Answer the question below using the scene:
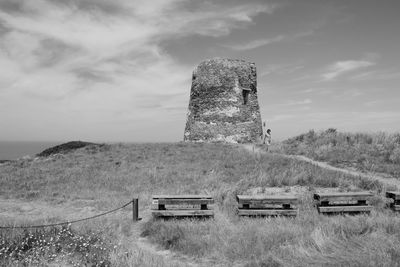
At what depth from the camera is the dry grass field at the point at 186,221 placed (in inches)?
254

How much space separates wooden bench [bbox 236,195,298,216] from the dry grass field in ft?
1.24

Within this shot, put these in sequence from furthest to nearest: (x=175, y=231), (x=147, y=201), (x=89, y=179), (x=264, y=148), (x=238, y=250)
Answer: (x=264, y=148), (x=89, y=179), (x=147, y=201), (x=175, y=231), (x=238, y=250)

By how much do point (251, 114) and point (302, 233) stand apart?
19397 mm

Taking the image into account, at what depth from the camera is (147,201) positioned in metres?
11.4

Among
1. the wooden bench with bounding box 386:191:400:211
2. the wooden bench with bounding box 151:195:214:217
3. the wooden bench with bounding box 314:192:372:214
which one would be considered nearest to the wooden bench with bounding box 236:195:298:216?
the wooden bench with bounding box 314:192:372:214

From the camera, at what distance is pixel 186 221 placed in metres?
9.12

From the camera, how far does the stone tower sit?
25500 millimetres

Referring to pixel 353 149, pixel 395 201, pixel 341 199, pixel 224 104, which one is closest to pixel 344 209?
pixel 341 199

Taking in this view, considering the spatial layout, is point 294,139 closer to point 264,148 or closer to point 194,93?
point 264,148

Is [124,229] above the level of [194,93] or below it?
below

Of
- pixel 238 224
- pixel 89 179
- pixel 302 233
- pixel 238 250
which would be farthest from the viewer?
pixel 89 179

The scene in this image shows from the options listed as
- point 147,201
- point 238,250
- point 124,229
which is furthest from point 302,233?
point 147,201

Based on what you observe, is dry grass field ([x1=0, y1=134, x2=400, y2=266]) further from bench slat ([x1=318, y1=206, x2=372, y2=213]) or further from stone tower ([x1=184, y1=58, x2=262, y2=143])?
stone tower ([x1=184, y1=58, x2=262, y2=143])

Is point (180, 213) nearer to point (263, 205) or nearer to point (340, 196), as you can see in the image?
point (263, 205)
